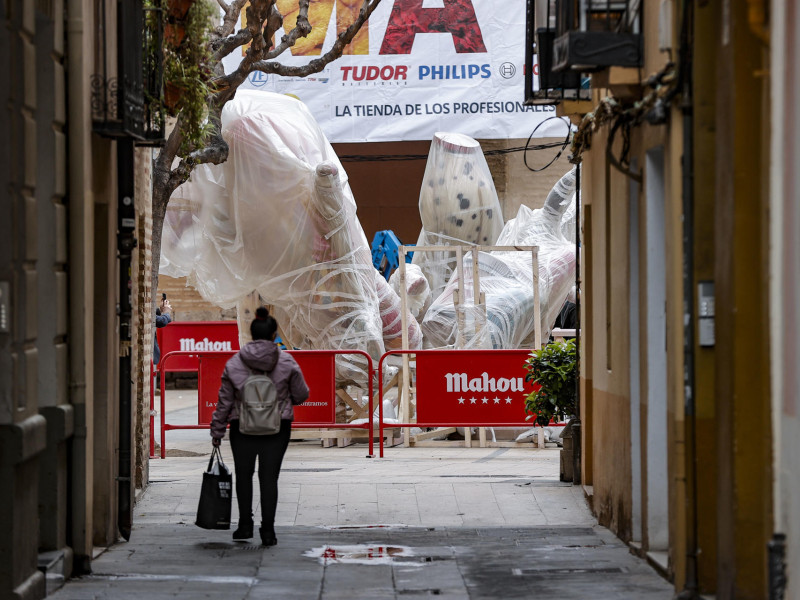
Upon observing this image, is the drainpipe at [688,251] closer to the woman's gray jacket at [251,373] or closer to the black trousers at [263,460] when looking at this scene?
the woman's gray jacket at [251,373]

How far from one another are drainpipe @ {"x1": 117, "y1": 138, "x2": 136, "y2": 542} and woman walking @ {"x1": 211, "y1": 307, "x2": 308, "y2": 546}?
0.68 m

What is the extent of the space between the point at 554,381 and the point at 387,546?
146 inches

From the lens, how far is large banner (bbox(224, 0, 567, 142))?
23.5 m

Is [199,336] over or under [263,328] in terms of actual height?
under

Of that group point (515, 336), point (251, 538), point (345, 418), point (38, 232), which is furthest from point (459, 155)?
point (38, 232)

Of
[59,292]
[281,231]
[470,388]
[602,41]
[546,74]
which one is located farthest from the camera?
[281,231]

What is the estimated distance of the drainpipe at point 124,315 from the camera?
9.09 m

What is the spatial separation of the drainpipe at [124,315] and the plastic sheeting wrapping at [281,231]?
7.54 m

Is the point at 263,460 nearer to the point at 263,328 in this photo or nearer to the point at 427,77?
the point at 263,328

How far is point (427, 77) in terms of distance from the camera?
23.6 m

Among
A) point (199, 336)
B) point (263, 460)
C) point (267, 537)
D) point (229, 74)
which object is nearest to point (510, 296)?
point (199, 336)

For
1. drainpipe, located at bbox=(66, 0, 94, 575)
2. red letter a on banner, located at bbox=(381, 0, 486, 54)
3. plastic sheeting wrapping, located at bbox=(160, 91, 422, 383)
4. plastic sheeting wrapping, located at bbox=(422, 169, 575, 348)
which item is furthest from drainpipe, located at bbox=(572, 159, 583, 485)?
red letter a on banner, located at bbox=(381, 0, 486, 54)

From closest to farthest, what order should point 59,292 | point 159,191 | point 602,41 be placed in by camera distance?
1. point 59,292
2. point 602,41
3. point 159,191

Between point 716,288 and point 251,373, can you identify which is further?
point 251,373
